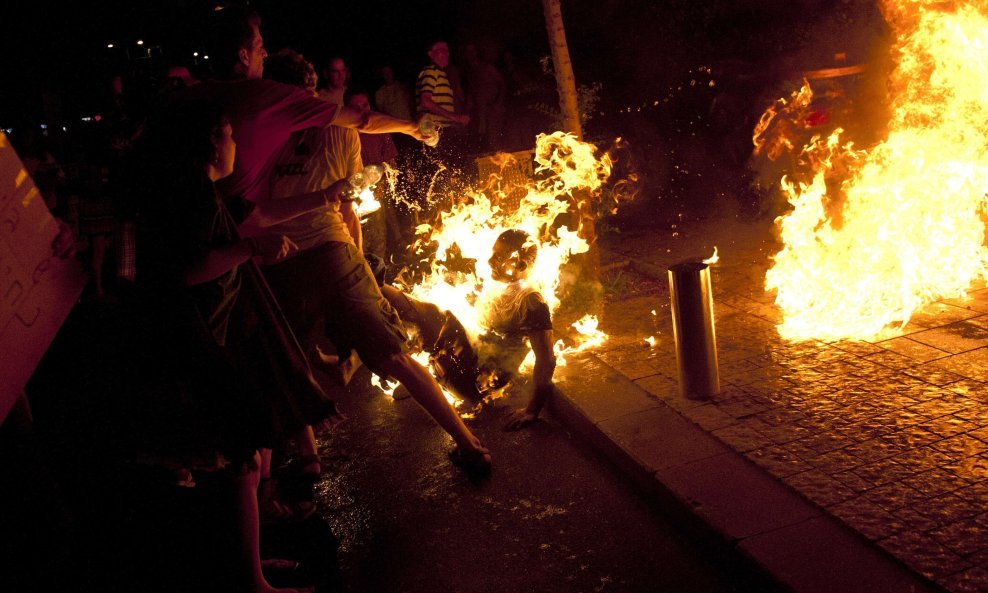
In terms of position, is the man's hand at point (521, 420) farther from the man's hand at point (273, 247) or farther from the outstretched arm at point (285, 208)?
the man's hand at point (273, 247)

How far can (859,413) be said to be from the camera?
13.9 ft

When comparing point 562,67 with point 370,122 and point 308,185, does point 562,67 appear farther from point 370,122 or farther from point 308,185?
point 308,185

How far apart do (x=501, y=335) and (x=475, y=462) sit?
123 centimetres

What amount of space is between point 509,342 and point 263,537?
2235 mm

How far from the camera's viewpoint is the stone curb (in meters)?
2.96

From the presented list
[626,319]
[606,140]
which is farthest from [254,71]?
[606,140]

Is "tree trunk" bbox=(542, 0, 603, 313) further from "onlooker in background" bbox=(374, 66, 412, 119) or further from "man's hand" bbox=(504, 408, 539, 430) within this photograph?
"onlooker in background" bbox=(374, 66, 412, 119)

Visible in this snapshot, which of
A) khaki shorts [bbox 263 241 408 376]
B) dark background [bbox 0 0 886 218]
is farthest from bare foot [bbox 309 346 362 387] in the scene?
dark background [bbox 0 0 886 218]

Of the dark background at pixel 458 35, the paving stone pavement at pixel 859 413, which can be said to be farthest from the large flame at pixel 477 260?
the dark background at pixel 458 35

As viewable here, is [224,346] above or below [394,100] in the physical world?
below

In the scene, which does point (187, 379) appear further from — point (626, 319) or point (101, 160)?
point (101, 160)

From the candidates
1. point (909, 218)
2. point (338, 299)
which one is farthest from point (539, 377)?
point (909, 218)

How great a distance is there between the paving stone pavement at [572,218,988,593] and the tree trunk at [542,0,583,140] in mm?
2003

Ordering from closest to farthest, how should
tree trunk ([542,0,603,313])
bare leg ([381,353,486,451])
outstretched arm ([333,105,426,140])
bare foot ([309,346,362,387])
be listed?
1. outstretched arm ([333,105,426,140])
2. bare leg ([381,353,486,451])
3. bare foot ([309,346,362,387])
4. tree trunk ([542,0,603,313])
